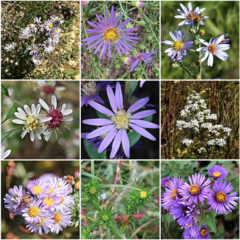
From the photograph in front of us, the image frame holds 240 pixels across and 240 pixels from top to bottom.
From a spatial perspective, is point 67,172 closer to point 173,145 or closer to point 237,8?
point 173,145

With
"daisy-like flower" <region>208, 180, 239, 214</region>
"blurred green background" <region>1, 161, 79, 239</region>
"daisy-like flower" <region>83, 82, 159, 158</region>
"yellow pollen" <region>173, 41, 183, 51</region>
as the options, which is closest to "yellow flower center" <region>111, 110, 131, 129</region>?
"daisy-like flower" <region>83, 82, 159, 158</region>

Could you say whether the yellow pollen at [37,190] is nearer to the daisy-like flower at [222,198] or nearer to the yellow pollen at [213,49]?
the daisy-like flower at [222,198]

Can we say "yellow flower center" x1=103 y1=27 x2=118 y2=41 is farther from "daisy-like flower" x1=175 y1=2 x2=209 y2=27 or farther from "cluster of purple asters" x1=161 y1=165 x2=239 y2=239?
"cluster of purple asters" x1=161 y1=165 x2=239 y2=239

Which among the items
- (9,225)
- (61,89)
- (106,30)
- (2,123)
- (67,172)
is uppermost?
(106,30)

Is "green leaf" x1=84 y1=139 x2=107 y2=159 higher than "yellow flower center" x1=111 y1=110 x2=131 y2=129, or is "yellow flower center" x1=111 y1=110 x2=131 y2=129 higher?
"yellow flower center" x1=111 y1=110 x2=131 y2=129

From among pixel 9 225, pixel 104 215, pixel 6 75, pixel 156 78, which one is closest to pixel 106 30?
pixel 156 78

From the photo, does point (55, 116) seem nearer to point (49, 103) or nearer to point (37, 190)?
point (49, 103)
